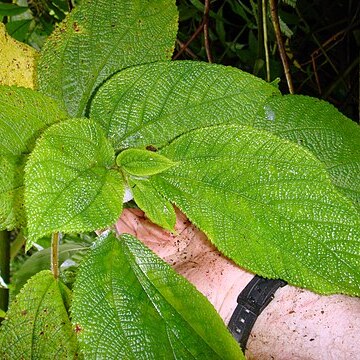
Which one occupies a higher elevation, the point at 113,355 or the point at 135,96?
the point at 135,96

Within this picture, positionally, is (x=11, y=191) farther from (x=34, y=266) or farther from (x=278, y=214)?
(x=34, y=266)

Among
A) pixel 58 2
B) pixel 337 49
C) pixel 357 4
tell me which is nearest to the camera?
pixel 58 2

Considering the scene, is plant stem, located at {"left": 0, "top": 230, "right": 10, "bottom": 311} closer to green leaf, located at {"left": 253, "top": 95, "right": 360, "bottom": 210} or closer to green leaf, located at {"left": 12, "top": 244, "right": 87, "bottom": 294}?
green leaf, located at {"left": 12, "top": 244, "right": 87, "bottom": 294}

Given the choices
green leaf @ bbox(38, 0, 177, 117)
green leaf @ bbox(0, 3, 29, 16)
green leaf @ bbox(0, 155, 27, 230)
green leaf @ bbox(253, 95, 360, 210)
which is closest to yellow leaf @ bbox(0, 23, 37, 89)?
green leaf @ bbox(38, 0, 177, 117)

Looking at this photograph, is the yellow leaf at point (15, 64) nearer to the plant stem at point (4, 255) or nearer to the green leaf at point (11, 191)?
the green leaf at point (11, 191)

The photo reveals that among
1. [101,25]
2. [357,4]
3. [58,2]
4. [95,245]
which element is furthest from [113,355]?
[357,4]

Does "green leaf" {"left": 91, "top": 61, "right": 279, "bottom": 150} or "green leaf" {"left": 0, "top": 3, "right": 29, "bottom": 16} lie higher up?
"green leaf" {"left": 0, "top": 3, "right": 29, "bottom": 16}

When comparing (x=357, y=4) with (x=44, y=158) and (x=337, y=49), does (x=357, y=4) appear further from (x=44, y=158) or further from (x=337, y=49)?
(x=44, y=158)

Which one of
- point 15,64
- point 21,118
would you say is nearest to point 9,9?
point 15,64
